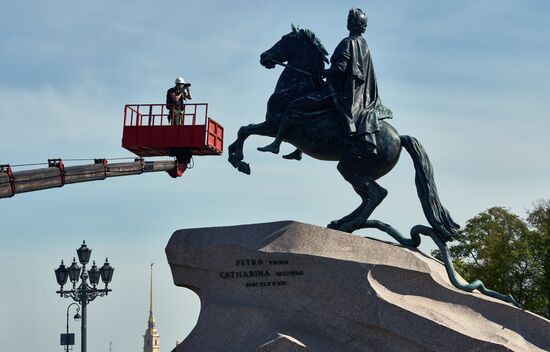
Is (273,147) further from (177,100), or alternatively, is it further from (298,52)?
(177,100)

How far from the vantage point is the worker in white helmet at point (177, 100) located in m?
31.1

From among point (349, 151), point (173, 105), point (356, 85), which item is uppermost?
point (173, 105)

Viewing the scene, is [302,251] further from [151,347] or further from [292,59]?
[151,347]

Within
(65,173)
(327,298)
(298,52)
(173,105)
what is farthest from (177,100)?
(327,298)

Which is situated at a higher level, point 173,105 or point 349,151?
point 173,105

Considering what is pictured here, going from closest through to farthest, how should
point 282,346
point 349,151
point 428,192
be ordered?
point 282,346
point 349,151
point 428,192

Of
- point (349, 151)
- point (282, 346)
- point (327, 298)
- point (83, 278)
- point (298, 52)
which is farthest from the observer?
point (83, 278)

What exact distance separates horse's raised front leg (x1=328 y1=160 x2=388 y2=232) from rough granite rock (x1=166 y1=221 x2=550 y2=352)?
3.88 feet

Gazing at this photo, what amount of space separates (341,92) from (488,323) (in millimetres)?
4471

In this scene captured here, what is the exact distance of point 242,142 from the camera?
17391mm

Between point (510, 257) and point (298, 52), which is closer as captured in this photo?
point (298, 52)

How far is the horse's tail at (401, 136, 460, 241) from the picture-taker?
56.2 ft

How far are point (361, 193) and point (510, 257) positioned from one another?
79.1ft

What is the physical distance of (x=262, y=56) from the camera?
1781 centimetres
